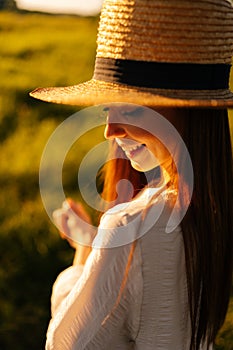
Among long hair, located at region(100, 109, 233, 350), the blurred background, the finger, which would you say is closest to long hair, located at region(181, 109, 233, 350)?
long hair, located at region(100, 109, 233, 350)

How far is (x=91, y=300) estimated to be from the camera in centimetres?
→ 201

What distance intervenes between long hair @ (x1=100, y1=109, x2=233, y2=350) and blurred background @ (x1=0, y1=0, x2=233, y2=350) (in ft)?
7.48

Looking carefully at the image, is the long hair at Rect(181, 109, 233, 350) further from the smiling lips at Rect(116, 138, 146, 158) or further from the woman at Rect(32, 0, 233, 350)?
the smiling lips at Rect(116, 138, 146, 158)

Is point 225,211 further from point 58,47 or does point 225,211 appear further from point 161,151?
point 58,47

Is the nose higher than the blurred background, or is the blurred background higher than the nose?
the nose

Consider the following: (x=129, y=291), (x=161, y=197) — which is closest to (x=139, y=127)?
(x=161, y=197)

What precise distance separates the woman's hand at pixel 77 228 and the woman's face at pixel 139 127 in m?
0.44

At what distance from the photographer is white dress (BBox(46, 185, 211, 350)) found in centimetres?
199

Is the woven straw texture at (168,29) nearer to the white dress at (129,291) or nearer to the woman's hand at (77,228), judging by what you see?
the white dress at (129,291)

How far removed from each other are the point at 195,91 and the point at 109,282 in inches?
20.4

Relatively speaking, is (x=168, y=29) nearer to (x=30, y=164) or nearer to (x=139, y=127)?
(x=139, y=127)

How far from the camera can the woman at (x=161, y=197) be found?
200 cm

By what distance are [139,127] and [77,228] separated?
53 cm

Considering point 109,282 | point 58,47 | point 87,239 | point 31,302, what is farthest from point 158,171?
point 58,47
